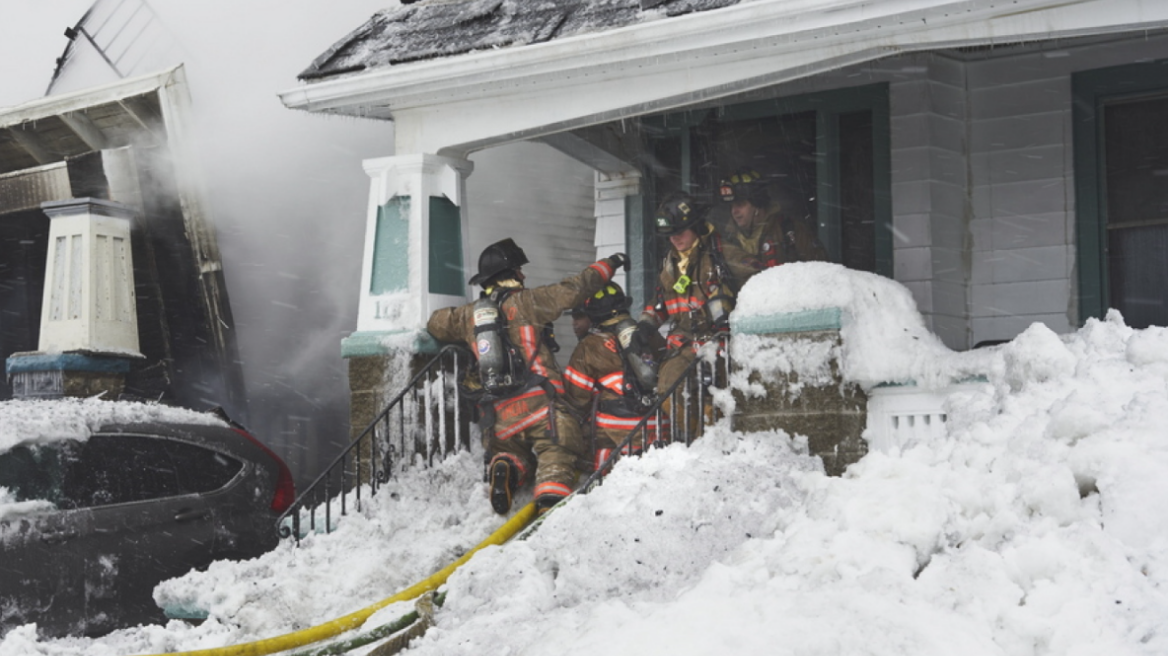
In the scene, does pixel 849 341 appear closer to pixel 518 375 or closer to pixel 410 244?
pixel 518 375

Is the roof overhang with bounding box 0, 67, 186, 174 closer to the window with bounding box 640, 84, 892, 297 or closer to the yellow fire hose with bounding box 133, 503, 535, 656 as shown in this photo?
the window with bounding box 640, 84, 892, 297

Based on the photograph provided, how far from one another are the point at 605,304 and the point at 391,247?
1.64 meters

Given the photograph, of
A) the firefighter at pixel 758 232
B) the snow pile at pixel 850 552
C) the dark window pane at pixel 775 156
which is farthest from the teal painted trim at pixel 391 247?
the dark window pane at pixel 775 156

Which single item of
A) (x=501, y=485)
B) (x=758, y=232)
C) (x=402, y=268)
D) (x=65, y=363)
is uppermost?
(x=758, y=232)

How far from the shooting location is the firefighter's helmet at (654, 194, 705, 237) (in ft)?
28.1

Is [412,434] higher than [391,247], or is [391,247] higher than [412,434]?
[391,247]

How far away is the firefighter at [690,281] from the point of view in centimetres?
845

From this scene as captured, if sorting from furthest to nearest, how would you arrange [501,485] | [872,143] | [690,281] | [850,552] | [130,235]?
[130,235], [872,143], [690,281], [501,485], [850,552]

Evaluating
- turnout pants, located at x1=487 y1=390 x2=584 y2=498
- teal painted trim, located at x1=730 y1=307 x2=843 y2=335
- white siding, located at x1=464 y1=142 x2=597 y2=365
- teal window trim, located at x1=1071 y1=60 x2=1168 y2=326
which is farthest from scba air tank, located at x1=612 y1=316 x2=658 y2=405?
white siding, located at x1=464 y1=142 x2=597 y2=365

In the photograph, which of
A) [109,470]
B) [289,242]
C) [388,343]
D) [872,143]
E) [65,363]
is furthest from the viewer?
[289,242]

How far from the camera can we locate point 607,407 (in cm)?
819

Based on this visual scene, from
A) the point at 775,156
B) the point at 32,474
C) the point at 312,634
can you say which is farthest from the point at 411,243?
the point at 312,634

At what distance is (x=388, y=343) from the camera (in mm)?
→ 8758

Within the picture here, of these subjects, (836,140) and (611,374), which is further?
(836,140)
